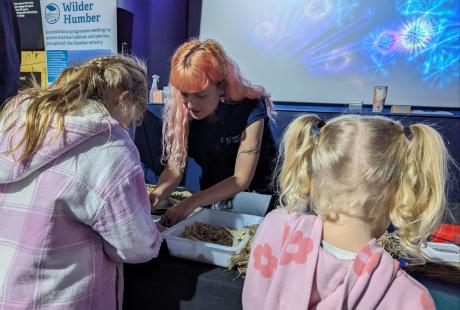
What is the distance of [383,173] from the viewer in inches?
27.0

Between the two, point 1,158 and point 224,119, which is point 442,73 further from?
point 1,158

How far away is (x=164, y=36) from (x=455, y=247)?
325 centimetres

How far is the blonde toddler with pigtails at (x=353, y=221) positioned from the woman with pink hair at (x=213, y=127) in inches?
18.5

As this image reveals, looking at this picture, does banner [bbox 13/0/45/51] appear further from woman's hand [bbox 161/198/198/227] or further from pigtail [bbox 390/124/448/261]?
pigtail [bbox 390/124/448/261]

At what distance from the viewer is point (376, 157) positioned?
68cm

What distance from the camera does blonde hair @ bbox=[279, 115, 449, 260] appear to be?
0.67m

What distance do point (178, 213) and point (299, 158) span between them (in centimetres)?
49

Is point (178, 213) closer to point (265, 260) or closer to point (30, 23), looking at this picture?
point (265, 260)

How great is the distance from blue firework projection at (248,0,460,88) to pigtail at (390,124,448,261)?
2727 mm

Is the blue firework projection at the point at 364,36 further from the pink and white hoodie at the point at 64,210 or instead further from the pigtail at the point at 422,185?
the pink and white hoodie at the point at 64,210

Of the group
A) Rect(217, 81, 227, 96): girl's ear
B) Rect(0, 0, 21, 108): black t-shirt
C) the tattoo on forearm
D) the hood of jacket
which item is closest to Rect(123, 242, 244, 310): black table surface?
the hood of jacket

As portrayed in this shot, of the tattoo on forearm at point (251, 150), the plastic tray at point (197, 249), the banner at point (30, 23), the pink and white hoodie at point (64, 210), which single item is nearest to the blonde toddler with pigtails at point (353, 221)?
the plastic tray at point (197, 249)

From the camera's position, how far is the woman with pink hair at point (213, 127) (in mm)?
1222

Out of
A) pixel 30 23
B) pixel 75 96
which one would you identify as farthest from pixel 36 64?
pixel 75 96
